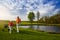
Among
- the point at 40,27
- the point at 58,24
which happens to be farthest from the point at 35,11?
the point at 58,24

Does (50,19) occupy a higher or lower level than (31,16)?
lower

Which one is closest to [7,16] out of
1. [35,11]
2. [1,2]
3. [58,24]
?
[1,2]

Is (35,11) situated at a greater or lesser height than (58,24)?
greater

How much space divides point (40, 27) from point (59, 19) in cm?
76

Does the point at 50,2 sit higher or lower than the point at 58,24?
higher

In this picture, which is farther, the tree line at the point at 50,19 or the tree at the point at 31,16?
the tree line at the point at 50,19

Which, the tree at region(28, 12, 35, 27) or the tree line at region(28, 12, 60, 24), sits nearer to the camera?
the tree at region(28, 12, 35, 27)

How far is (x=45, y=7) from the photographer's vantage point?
5652mm

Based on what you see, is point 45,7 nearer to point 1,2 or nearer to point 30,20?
point 30,20

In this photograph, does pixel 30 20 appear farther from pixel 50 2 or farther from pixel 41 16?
pixel 50 2

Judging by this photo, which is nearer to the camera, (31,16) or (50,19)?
(31,16)

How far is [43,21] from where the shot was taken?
226 inches

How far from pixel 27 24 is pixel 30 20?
183 mm

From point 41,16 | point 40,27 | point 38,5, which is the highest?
point 38,5
